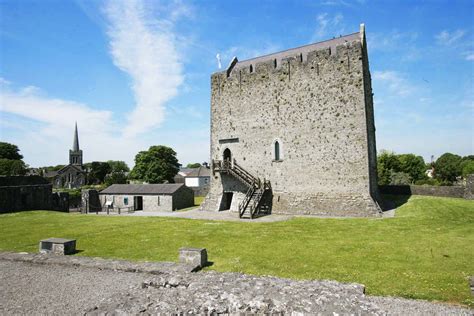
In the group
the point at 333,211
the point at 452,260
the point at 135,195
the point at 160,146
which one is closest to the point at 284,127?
the point at 333,211

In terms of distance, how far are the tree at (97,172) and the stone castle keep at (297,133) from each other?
7304 cm

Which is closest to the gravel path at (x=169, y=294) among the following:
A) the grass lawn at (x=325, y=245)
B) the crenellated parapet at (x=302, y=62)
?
the grass lawn at (x=325, y=245)

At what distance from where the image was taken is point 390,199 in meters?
26.2

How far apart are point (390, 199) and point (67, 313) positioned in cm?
2627

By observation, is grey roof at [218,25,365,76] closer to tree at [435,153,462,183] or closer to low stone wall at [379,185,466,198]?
low stone wall at [379,185,466,198]

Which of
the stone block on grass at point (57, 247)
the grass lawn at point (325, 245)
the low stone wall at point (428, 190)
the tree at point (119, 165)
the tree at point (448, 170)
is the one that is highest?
the tree at point (119, 165)

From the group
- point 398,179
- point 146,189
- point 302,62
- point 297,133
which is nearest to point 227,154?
point 297,133

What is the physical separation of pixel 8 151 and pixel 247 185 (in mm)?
68960

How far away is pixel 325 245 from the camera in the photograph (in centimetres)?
1198

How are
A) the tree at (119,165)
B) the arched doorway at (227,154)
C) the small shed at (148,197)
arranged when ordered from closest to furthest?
1. the arched doorway at (227,154)
2. the small shed at (148,197)
3. the tree at (119,165)

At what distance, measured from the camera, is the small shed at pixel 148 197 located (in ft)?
97.3

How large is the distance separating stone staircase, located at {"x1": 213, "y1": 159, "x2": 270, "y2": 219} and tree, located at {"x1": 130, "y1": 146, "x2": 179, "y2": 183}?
131 feet

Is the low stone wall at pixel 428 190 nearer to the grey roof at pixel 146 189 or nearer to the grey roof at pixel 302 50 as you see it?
the grey roof at pixel 302 50

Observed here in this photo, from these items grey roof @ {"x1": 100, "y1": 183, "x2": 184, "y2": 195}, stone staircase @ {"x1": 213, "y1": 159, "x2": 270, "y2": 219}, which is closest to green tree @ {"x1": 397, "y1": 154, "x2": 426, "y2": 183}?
stone staircase @ {"x1": 213, "y1": 159, "x2": 270, "y2": 219}
